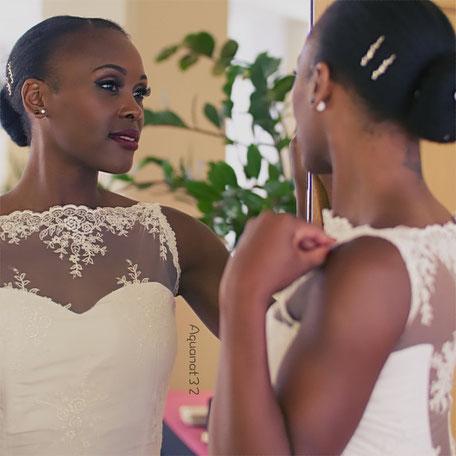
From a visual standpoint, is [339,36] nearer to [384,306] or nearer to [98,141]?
[384,306]

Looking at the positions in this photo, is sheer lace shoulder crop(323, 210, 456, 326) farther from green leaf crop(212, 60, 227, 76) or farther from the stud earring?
green leaf crop(212, 60, 227, 76)

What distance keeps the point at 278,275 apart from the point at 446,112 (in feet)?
0.66

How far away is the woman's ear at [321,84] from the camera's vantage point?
1.98 feet

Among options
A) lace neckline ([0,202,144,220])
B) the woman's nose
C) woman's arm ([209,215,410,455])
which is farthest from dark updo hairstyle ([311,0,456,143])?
lace neckline ([0,202,144,220])

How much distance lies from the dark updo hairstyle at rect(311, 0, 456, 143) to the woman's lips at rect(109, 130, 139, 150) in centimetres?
43

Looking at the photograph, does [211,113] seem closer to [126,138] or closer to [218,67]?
[218,67]

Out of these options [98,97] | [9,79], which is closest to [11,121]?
[9,79]

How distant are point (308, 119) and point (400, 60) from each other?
10cm

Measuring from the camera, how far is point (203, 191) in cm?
124

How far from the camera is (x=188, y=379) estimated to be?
1188 millimetres

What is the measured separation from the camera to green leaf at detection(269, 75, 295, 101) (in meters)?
1.35

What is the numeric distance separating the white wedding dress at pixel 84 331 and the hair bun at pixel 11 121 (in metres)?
0.13

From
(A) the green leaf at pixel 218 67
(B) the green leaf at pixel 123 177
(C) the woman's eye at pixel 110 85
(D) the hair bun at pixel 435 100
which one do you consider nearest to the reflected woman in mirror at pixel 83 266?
(C) the woman's eye at pixel 110 85

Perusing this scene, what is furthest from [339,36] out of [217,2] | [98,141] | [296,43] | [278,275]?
[296,43]
